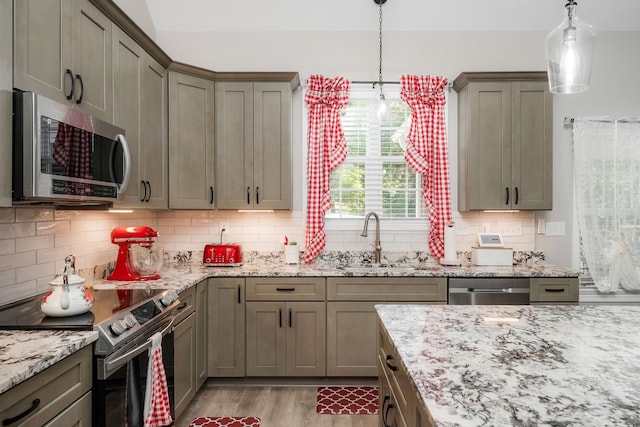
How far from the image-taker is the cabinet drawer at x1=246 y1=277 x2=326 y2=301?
3170 millimetres

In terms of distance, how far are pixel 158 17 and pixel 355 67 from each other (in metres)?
1.85

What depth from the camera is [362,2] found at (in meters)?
3.64

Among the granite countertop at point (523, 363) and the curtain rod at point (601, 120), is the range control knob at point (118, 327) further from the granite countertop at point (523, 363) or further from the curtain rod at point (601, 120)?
the curtain rod at point (601, 120)

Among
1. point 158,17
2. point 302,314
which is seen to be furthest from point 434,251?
point 158,17

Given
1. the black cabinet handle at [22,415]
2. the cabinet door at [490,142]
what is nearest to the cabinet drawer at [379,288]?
the cabinet door at [490,142]

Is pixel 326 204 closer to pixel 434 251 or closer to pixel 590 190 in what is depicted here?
pixel 434 251

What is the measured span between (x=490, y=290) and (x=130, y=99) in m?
2.88

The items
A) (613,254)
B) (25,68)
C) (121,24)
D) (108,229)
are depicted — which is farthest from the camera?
(613,254)

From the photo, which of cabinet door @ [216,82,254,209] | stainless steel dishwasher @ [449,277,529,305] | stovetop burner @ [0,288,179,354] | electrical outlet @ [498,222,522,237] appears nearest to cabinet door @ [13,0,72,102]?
stovetop burner @ [0,288,179,354]

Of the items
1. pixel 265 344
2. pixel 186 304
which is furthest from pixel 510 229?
pixel 186 304

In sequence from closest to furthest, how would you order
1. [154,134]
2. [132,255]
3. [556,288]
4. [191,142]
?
[132,255] → [154,134] → [556,288] → [191,142]

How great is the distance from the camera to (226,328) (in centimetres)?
318

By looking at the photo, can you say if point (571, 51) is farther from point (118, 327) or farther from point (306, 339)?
point (306, 339)

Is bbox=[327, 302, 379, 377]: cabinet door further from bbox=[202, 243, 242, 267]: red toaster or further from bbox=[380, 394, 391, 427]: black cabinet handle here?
bbox=[380, 394, 391, 427]: black cabinet handle
